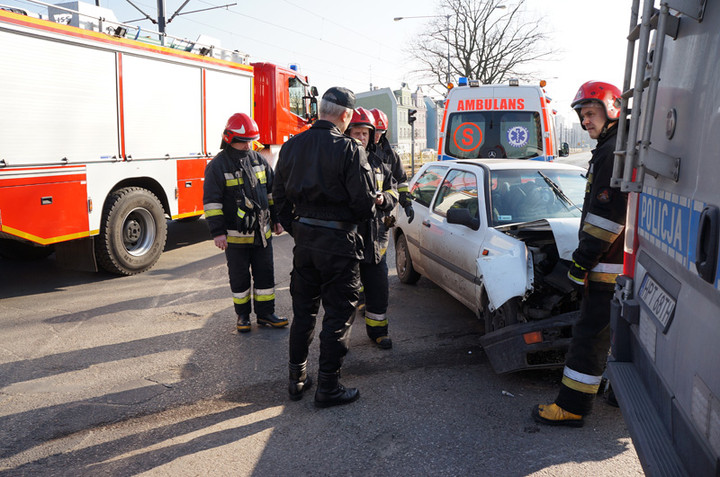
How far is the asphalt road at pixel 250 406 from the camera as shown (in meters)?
3.05

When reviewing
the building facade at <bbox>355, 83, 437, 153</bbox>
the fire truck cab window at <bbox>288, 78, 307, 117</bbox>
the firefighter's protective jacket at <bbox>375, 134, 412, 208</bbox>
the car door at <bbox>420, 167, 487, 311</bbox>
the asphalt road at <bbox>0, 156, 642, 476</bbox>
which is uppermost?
the building facade at <bbox>355, 83, 437, 153</bbox>

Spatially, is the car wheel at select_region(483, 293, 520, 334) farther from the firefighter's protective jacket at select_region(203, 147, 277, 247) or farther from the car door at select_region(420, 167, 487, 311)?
the firefighter's protective jacket at select_region(203, 147, 277, 247)

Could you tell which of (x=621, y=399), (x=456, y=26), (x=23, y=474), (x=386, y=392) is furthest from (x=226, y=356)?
(x=456, y=26)

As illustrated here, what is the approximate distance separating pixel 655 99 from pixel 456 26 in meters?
34.4

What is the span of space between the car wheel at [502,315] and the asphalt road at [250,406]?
35cm

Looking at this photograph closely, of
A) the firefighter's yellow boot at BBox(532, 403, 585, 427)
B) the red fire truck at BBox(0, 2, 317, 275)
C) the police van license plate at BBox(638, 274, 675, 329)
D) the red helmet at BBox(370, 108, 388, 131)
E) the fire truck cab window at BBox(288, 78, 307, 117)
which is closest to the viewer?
the police van license plate at BBox(638, 274, 675, 329)

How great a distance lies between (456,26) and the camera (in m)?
34.2

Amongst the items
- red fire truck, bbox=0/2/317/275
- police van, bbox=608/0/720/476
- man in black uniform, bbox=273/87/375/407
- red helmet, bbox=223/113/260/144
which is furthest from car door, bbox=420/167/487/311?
red fire truck, bbox=0/2/317/275

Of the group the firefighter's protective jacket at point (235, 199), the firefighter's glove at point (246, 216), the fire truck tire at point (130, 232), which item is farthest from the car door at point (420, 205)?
the fire truck tire at point (130, 232)

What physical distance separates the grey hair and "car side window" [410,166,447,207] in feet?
8.00

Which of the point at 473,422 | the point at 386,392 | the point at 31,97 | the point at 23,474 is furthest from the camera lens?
the point at 31,97

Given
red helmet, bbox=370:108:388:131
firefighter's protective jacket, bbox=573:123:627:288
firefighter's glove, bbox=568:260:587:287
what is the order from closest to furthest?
firefighter's protective jacket, bbox=573:123:627:288 < firefighter's glove, bbox=568:260:587:287 < red helmet, bbox=370:108:388:131

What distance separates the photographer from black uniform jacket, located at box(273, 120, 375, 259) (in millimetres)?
3479

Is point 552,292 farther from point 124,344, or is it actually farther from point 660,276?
point 124,344
